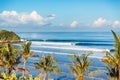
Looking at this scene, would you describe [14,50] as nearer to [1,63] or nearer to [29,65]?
[1,63]

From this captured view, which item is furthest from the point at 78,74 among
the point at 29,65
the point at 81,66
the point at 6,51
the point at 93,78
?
the point at 29,65

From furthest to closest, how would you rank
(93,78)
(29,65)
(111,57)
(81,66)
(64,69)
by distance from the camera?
1. (29,65)
2. (64,69)
3. (93,78)
4. (81,66)
5. (111,57)

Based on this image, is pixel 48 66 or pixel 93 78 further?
pixel 93 78

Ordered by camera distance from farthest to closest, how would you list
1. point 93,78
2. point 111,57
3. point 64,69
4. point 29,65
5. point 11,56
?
point 29,65 → point 64,69 → point 93,78 → point 11,56 → point 111,57

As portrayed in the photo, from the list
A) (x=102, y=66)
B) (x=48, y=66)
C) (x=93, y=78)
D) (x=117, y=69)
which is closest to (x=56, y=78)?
(x=93, y=78)

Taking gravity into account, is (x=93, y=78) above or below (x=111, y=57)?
below

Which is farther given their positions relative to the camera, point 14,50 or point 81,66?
point 14,50

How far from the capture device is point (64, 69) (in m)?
86.7

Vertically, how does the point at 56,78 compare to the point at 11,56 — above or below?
below

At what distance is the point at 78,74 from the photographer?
50.4 metres

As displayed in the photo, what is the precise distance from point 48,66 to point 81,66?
12.2m

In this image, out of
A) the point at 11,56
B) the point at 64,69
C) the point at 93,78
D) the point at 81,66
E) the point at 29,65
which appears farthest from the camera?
the point at 29,65

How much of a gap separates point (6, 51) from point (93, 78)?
22.4 m

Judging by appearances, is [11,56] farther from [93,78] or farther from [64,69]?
[64,69]
